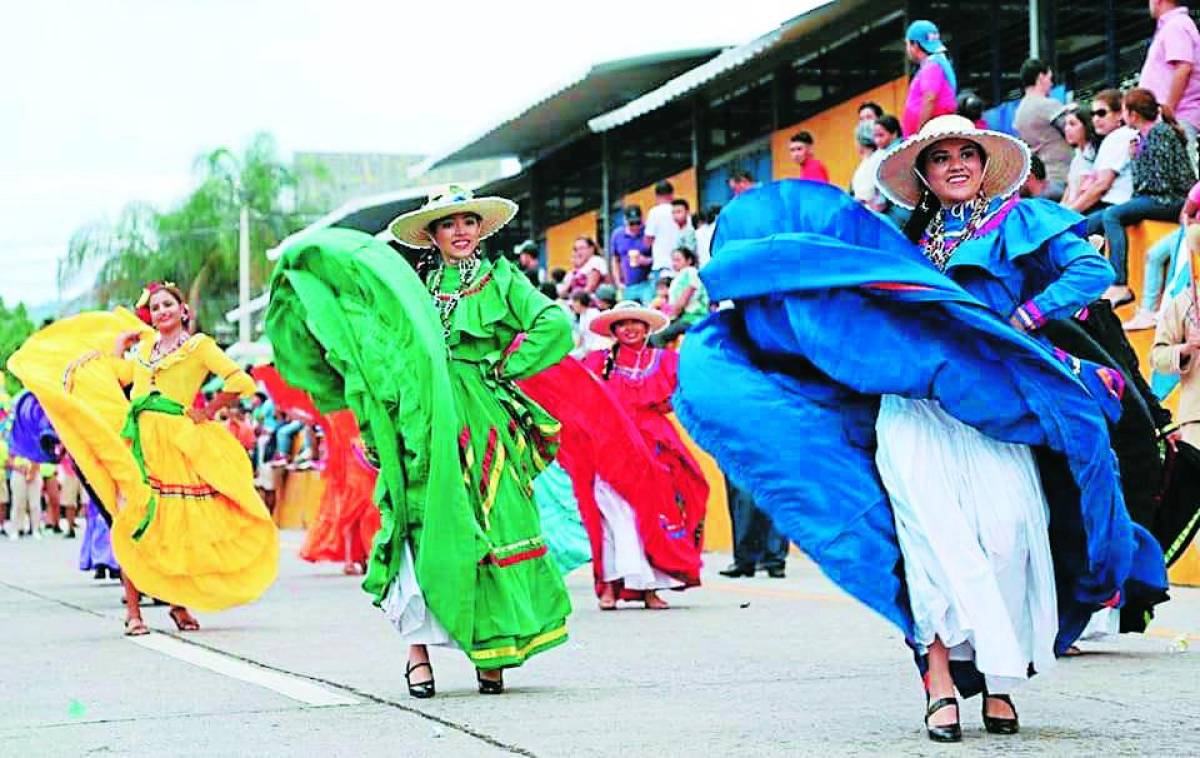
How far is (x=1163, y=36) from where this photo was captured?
43.8 ft

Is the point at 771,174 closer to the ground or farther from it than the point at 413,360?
farther from it

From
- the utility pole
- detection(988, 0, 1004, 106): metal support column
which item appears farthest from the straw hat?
the utility pole

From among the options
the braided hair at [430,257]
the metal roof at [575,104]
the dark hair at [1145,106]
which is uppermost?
the metal roof at [575,104]

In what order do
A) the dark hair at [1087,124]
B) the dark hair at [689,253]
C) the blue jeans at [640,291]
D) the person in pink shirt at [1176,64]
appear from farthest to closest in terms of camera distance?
the blue jeans at [640,291], the dark hair at [689,253], the dark hair at [1087,124], the person in pink shirt at [1176,64]

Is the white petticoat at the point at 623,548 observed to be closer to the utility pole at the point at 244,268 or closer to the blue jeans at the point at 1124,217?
the blue jeans at the point at 1124,217

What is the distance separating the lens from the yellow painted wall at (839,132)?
64.0 feet

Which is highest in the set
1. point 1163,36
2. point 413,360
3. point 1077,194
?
point 1163,36

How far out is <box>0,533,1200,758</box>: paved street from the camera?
630cm

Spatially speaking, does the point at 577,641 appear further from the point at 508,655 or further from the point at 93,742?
the point at 93,742

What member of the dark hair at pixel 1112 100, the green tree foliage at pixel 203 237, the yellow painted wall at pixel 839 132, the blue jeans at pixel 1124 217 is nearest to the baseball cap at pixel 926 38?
the dark hair at pixel 1112 100

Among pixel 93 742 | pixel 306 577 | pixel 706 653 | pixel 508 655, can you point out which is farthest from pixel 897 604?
pixel 306 577

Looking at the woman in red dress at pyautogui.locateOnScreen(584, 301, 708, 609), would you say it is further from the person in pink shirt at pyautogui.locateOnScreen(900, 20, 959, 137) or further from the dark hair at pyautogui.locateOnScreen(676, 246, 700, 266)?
the dark hair at pyautogui.locateOnScreen(676, 246, 700, 266)

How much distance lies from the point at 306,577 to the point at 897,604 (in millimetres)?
11580

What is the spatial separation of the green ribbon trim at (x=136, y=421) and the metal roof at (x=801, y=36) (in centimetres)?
932
